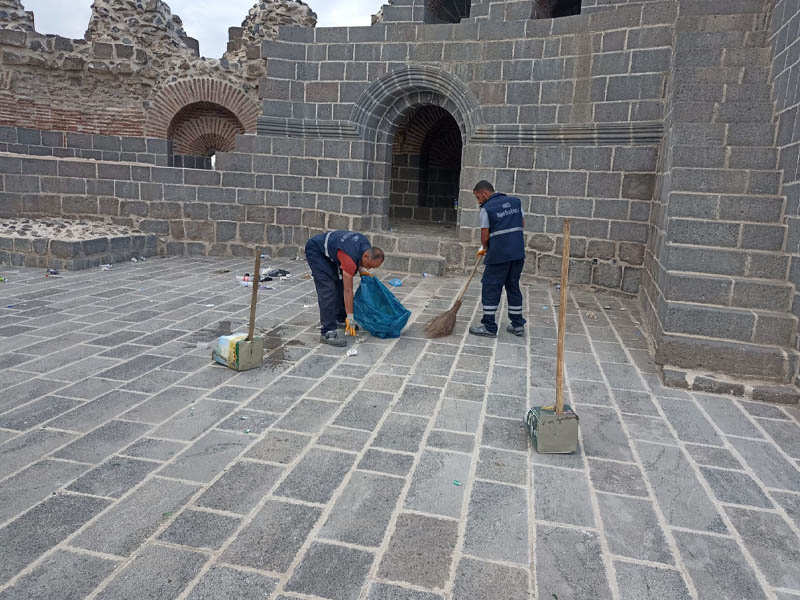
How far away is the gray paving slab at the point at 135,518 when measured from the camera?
250 centimetres

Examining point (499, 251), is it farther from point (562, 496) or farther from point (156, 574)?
point (156, 574)

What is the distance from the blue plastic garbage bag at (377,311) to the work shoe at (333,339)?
385 mm

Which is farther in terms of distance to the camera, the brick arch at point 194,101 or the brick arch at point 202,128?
the brick arch at point 202,128

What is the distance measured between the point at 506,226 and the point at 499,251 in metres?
0.26

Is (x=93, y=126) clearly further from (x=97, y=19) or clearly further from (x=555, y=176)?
(x=555, y=176)

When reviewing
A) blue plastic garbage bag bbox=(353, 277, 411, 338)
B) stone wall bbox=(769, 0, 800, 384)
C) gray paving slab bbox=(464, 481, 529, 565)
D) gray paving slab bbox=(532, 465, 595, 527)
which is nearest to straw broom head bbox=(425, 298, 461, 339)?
blue plastic garbage bag bbox=(353, 277, 411, 338)

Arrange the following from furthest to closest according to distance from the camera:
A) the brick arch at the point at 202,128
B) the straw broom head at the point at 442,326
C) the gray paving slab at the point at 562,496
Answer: the brick arch at the point at 202,128
the straw broom head at the point at 442,326
the gray paving slab at the point at 562,496

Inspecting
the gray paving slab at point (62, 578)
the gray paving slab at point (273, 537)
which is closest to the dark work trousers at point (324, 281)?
the gray paving slab at point (273, 537)

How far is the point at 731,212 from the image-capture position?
5426 mm

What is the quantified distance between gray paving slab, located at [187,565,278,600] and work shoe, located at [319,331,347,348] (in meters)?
3.16

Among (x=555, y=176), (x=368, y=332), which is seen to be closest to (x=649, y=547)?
(x=368, y=332)

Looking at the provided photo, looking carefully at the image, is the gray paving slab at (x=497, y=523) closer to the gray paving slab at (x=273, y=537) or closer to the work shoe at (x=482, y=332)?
the gray paving slab at (x=273, y=537)

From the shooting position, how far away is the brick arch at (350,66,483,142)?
9.39 m

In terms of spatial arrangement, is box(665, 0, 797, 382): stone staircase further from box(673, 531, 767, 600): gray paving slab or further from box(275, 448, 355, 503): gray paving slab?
box(275, 448, 355, 503): gray paving slab
